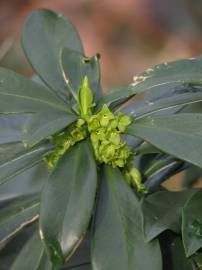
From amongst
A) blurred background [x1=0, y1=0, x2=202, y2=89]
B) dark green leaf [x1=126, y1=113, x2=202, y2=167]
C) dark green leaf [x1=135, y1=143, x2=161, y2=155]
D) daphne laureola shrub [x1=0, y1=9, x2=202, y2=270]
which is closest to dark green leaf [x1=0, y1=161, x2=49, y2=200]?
daphne laureola shrub [x1=0, y1=9, x2=202, y2=270]

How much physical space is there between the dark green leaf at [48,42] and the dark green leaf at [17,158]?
0.35 ft

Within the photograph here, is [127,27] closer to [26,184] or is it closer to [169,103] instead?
[26,184]

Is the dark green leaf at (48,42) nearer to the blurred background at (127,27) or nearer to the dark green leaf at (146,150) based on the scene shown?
the dark green leaf at (146,150)

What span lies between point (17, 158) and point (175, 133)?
0.21m

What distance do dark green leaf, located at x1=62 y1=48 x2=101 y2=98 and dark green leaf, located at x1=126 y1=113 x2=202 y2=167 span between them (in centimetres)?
13

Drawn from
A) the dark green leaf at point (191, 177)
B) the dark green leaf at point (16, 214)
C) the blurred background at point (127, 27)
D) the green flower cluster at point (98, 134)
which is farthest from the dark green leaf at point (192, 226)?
the blurred background at point (127, 27)

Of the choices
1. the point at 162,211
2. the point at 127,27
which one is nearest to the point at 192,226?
the point at 162,211

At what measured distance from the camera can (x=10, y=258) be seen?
0.94 metres

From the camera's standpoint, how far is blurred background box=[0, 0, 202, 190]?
3.35 metres

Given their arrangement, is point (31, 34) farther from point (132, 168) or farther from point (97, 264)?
point (97, 264)

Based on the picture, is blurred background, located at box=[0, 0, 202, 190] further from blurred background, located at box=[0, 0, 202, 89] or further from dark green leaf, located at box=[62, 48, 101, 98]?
dark green leaf, located at box=[62, 48, 101, 98]

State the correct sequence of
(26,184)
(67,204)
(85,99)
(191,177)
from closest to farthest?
(67,204), (85,99), (26,184), (191,177)

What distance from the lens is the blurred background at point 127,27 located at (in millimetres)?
3352

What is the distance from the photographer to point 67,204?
2.36 feet
